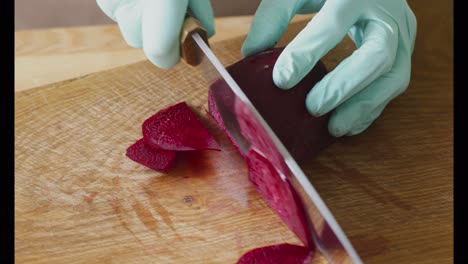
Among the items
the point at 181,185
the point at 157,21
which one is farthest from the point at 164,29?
the point at 181,185

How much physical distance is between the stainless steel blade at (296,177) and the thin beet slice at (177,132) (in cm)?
19

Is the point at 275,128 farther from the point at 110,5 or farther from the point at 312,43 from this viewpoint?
the point at 110,5

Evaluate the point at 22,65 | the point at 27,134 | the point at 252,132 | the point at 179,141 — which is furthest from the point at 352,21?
the point at 22,65

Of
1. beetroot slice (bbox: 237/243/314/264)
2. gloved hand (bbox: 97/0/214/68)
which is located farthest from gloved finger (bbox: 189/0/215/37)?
beetroot slice (bbox: 237/243/314/264)

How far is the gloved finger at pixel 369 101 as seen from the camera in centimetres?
186

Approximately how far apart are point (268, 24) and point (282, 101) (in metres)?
0.28

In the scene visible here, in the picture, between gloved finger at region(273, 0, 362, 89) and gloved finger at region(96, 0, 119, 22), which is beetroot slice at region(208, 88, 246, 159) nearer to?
gloved finger at region(273, 0, 362, 89)

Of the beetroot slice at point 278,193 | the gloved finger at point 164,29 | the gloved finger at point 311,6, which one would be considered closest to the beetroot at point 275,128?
the beetroot slice at point 278,193

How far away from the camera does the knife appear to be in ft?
4.85

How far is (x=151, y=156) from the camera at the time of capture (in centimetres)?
186

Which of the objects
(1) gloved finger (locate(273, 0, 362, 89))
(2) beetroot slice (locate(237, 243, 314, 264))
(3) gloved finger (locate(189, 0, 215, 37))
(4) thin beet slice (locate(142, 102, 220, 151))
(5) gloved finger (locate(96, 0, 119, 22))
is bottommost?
(2) beetroot slice (locate(237, 243, 314, 264))

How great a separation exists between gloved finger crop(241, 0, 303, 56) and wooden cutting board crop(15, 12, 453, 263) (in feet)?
0.88

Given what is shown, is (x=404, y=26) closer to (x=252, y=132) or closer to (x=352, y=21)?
(x=352, y=21)

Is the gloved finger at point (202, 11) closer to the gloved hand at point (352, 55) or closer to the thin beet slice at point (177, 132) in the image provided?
the gloved hand at point (352, 55)
